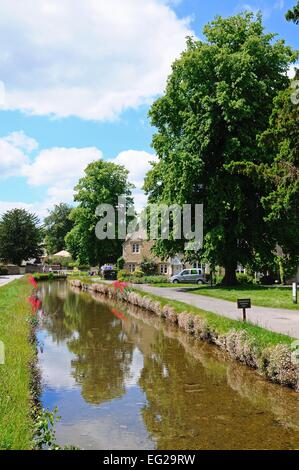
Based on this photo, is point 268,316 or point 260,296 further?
point 260,296

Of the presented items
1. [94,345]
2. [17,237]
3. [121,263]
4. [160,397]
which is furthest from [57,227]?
[160,397]

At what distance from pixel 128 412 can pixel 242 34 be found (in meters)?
30.6

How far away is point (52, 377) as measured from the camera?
1278 cm

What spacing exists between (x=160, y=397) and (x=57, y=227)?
114 metres

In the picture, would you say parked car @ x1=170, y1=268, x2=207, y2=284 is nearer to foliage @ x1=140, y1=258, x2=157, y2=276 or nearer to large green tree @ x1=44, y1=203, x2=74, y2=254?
foliage @ x1=140, y1=258, x2=157, y2=276

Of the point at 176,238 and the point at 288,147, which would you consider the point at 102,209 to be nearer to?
the point at 176,238

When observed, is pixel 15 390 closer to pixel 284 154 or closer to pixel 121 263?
pixel 284 154

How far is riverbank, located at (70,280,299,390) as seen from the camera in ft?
36.5

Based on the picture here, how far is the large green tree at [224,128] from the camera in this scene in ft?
103

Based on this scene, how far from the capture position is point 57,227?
122 meters

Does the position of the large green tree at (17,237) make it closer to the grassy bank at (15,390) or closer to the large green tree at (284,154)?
the large green tree at (284,154)

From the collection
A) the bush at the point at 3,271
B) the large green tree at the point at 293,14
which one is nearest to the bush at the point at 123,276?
the bush at the point at 3,271
